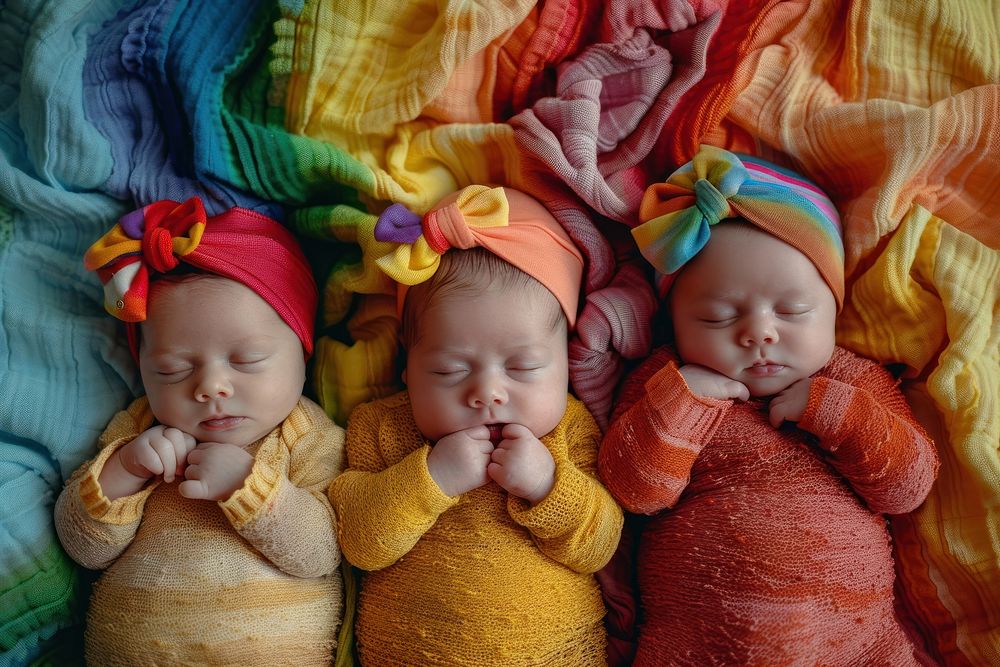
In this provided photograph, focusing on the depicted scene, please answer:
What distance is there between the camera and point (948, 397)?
1.37 metres

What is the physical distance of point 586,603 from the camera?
1.43 metres

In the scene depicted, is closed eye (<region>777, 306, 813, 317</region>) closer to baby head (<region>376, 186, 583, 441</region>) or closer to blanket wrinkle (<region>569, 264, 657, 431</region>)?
blanket wrinkle (<region>569, 264, 657, 431</region>)

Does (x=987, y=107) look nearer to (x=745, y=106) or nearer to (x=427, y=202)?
(x=745, y=106)

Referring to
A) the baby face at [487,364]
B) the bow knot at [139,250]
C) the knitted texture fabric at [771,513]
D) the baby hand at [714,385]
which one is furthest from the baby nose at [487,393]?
the bow knot at [139,250]

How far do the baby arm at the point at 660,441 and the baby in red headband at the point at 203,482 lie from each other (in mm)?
539

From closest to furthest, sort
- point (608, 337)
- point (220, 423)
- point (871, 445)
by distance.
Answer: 1. point (871, 445)
2. point (220, 423)
3. point (608, 337)

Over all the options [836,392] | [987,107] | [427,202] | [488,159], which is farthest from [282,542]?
[987,107]

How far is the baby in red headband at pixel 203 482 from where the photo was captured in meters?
1.33

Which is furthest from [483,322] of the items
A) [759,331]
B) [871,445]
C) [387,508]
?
[871,445]

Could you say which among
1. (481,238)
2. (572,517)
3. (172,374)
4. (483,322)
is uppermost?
(481,238)

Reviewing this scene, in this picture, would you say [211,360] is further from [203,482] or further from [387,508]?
[387,508]

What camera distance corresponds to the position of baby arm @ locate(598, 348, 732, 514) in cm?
135

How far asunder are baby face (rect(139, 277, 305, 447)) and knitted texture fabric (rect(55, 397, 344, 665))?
10 cm

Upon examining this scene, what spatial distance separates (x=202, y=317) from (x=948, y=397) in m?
1.33
